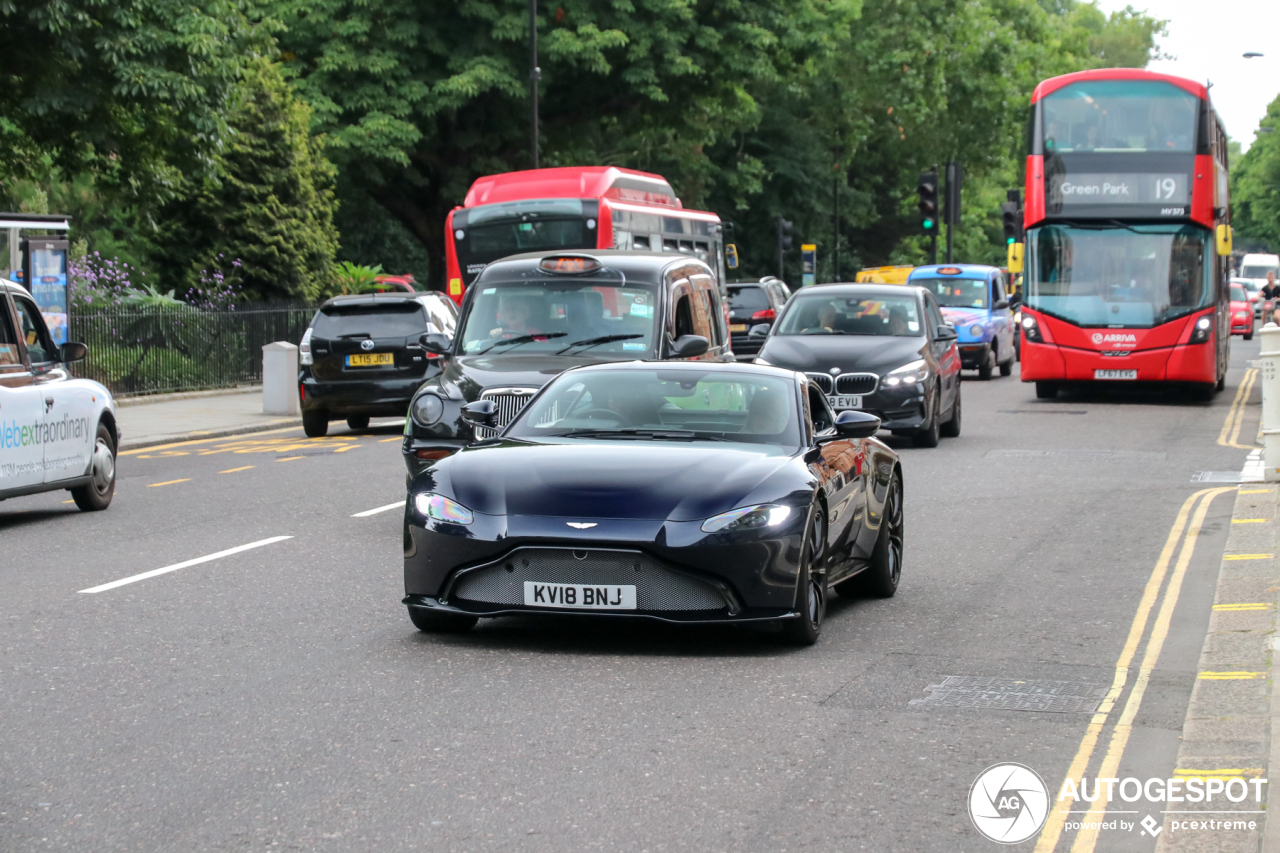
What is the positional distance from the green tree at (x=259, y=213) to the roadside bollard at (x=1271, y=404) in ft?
77.3

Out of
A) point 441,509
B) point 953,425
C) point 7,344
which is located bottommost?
point 953,425

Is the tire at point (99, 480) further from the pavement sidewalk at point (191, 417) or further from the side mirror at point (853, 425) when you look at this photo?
the side mirror at point (853, 425)

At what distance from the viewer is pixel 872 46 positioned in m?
63.9

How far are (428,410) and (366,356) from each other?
10543 millimetres

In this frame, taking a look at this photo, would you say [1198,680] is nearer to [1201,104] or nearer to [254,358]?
[1201,104]

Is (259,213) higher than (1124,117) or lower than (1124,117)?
lower

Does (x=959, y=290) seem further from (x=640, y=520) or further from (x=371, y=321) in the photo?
(x=640, y=520)

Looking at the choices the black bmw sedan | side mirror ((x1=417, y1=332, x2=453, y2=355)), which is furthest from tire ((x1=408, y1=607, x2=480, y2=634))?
the black bmw sedan

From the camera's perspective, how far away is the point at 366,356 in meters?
21.9

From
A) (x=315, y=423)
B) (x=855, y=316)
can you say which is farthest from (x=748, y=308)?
(x=855, y=316)

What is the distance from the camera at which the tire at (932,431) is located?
19000mm

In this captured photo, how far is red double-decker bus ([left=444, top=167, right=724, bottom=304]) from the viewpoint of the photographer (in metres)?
28.8

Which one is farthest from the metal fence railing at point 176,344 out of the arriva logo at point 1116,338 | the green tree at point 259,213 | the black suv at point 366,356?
the arriva logo at point 1116,338

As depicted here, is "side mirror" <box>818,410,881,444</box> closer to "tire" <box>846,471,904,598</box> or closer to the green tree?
"tire" <box>846,471,904,598</box>
